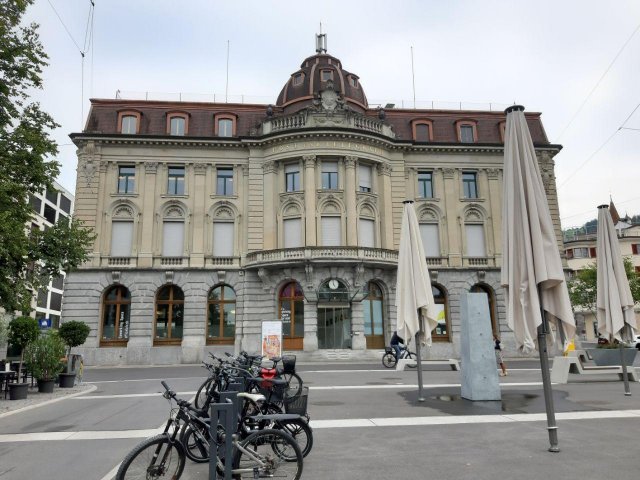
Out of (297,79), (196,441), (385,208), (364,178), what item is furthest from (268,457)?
(297,79)

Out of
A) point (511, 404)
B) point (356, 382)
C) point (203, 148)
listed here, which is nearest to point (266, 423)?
point (511, 404)

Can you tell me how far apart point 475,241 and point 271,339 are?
18.4 meters

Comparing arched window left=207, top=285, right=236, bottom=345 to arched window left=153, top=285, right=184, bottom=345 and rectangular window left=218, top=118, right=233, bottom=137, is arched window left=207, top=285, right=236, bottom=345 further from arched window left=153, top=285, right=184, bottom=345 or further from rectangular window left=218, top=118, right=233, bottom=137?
rectangular window left=218, top=118, right=233, bottom=137

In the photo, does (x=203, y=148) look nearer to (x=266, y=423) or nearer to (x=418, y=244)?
(x=418, y=244)

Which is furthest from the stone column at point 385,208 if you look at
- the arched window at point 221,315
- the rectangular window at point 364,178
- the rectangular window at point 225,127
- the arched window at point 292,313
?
the rectangular window at point 225,127

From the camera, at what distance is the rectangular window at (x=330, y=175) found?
1262 inches

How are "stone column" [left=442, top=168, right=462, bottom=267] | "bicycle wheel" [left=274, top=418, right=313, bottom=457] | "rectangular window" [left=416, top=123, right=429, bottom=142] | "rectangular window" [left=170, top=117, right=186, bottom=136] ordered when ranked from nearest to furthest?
"bicycle wheel" [left=274, top=418, right=313, bottom=457] < "rectangular window" [left=170, top=117, right=186, bottom=136] < "stone column" [left=442, top=168, right=462, bottom=267] < "rectangular window" [left=416, top=123, right=429, bottom=142]

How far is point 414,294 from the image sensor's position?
1224 cm

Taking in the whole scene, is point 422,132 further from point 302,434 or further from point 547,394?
point 302,434

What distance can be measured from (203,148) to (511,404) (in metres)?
27.8

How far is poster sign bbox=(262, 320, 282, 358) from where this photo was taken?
24156 millimetres

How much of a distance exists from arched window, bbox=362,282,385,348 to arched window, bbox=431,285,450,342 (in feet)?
14.1

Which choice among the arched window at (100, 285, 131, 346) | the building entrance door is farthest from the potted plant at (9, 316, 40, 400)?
the building entrance door

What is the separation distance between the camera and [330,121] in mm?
31859
